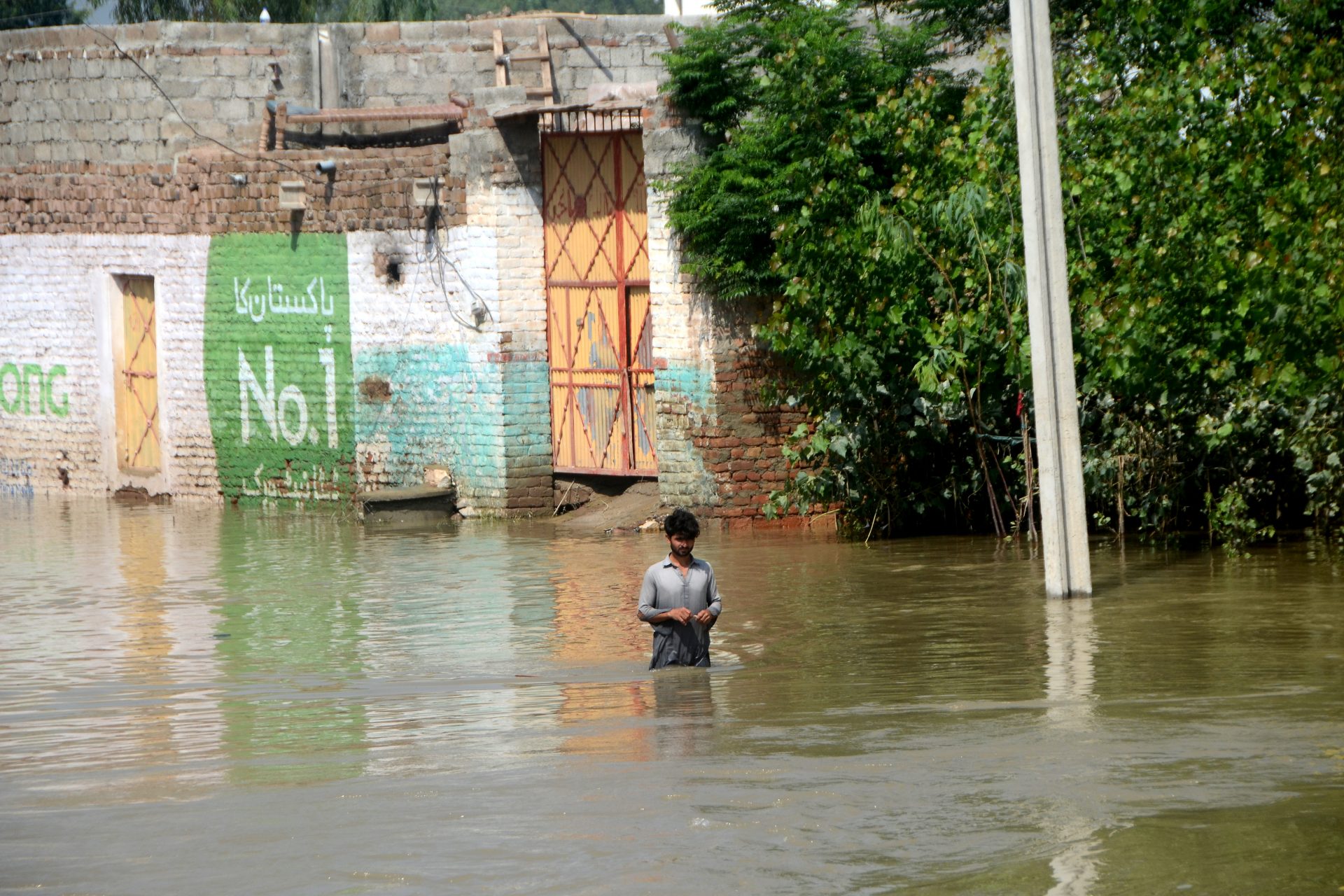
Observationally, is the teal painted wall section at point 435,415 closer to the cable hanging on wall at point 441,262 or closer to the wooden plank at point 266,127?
the cable hanging on wall at point 441,262

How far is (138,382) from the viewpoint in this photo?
21.0 m

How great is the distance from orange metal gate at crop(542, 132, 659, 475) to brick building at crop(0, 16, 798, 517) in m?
0.03

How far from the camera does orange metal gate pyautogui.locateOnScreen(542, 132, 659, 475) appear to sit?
56.5 feet

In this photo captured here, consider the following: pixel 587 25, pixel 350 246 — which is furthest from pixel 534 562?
pixel 587 25

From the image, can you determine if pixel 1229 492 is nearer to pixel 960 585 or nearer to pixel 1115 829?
pixel 960 585

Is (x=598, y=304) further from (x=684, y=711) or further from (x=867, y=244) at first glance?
(x=684, y=711)

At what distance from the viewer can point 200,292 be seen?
65.5ft

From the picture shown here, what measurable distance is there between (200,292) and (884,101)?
345 inches

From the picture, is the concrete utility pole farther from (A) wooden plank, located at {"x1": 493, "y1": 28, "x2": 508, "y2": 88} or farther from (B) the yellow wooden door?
(B) the yellow wooden door

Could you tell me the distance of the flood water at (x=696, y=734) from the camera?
6.09 m

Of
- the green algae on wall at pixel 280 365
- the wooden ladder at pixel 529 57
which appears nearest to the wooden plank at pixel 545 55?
the wooden ladder at pixel 529 57

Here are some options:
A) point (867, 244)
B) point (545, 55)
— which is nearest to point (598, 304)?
point (867, 244)

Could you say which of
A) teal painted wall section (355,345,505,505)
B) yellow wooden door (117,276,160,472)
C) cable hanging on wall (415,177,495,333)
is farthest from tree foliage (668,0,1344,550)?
yellow wooden door (117,276,160,472)

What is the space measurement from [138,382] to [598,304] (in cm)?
642
